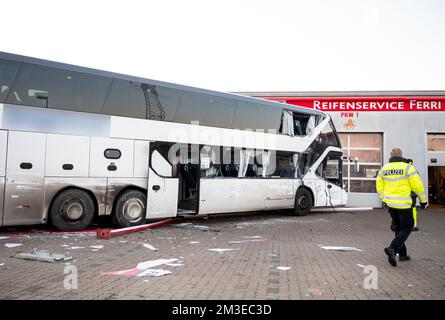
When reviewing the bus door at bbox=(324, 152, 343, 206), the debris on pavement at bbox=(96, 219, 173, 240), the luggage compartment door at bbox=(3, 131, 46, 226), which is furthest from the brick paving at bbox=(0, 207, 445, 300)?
the bus door at bbox=(324, 152, 343, 206)

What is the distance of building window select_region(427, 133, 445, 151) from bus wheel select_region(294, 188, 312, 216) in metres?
9.23

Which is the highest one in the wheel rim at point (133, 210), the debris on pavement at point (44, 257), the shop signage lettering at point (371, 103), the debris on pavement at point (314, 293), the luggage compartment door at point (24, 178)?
the shop signage lettering at point (371, 103)

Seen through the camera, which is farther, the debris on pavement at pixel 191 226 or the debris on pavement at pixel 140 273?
the debris on pavement at pixel 191 226

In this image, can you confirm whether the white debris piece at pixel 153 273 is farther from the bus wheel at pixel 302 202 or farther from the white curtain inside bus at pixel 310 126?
the white curtain inside bus at pixel 310 126

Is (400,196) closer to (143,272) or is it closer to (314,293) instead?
(314,293)

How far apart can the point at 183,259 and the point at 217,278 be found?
1.34 metres

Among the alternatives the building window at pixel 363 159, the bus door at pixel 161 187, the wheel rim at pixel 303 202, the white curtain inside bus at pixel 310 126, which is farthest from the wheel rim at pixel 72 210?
the building window at pixel 363 159

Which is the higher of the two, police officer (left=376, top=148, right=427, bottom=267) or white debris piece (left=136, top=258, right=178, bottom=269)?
police officer (left=376, top=148, right=427, bottom=267)

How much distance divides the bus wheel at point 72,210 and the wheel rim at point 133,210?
0.85 metres

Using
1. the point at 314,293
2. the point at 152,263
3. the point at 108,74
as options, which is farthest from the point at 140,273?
the point at 108,74

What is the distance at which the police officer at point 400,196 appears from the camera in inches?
229

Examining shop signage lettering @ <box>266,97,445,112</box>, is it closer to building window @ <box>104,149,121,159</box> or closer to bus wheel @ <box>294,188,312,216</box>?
bus wheel @ <box>294,188,312,216</box>

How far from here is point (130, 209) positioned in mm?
9742

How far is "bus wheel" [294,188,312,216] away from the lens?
13.9 m
